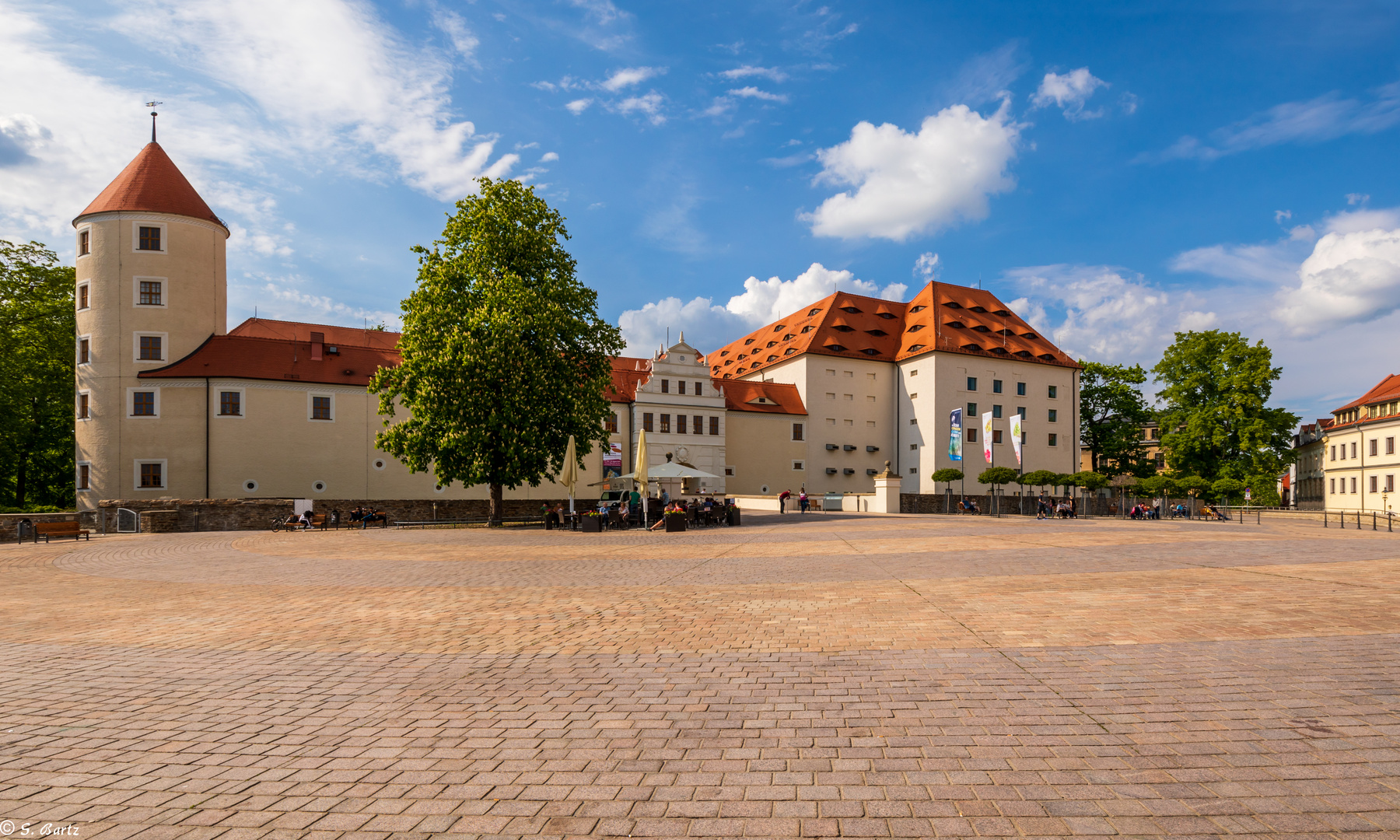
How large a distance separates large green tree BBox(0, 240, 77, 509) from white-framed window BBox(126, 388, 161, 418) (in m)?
6.47

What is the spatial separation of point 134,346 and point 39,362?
8.32 meters

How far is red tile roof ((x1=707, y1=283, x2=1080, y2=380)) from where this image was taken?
64.1m

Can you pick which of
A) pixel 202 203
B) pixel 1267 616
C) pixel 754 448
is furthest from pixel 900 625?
pixel 754 448

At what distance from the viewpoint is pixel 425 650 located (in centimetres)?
722

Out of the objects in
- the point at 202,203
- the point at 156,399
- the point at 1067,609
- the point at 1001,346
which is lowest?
the point at 1067,609

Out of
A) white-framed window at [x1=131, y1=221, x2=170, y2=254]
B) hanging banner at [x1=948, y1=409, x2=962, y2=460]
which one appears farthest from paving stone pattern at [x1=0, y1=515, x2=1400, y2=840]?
hanging banner at [x1=948, y1=409, x2=962, y2=460]

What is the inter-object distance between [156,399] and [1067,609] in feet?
144

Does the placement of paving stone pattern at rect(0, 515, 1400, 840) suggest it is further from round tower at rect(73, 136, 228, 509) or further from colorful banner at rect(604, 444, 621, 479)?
colorful banner at rect(604, 444, 621, 479)

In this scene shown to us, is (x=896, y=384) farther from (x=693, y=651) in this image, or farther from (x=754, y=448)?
(x=693, y=651)

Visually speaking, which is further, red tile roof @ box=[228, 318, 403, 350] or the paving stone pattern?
red tile roof @ box=[228, 318, 403, 350]

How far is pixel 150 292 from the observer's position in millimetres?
38375

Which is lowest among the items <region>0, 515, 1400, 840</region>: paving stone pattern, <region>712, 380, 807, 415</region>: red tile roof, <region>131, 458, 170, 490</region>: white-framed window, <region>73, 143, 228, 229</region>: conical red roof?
<region>0, 515, 1400, 840</region>: paving stone pattern

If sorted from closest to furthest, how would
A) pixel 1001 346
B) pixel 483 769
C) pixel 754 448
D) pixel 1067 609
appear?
pixel 483 769 → pixel 1067 609 → pixel 754 448 → pixel 1001 346

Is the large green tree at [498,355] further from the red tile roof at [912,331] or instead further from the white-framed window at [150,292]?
the red tile roof at [912,331]
